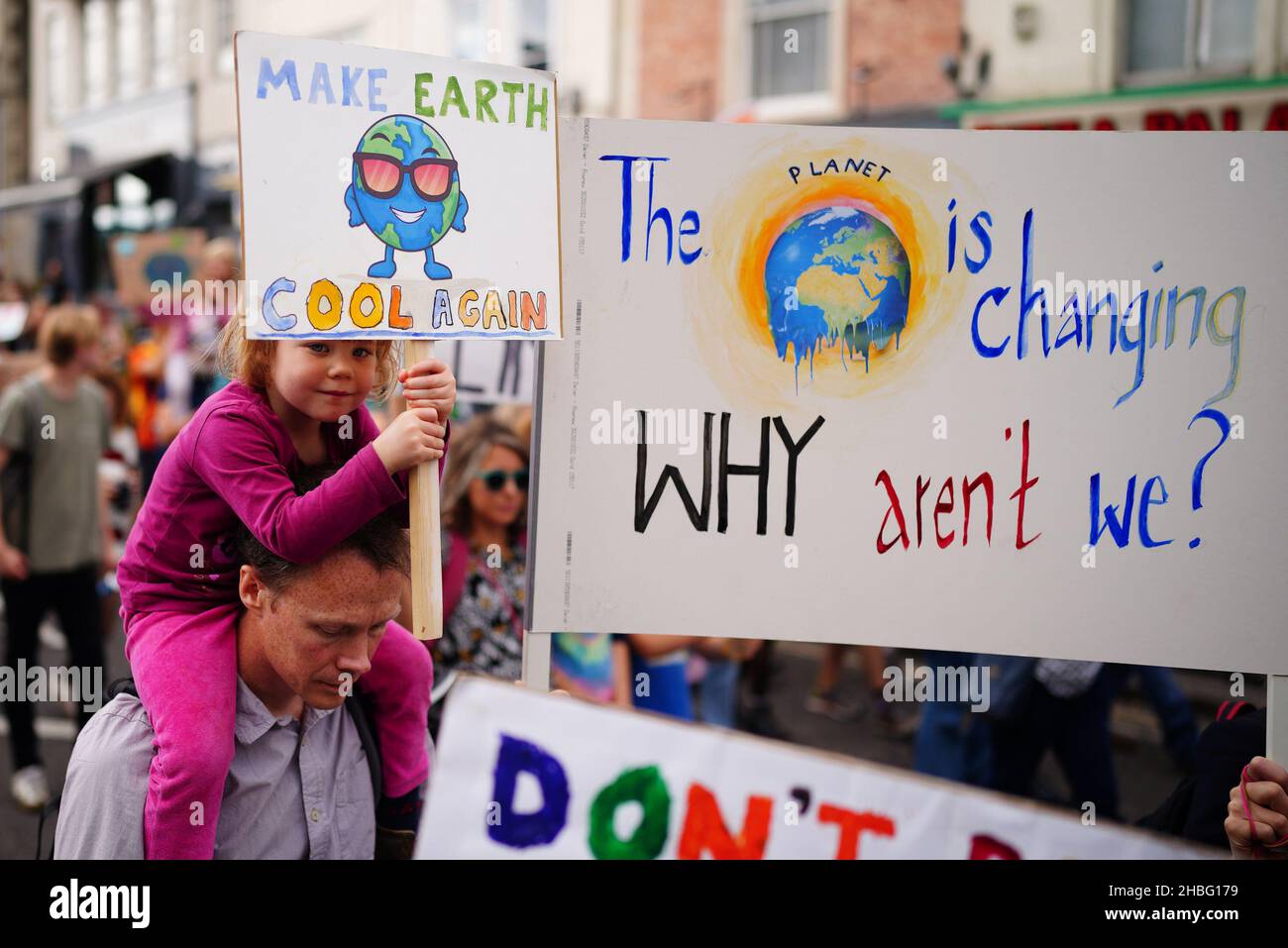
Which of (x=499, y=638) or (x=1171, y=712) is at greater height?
(x=499, y=638)

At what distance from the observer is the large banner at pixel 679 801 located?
149 centimetres

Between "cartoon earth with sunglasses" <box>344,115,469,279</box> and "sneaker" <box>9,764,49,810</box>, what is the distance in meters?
3.60

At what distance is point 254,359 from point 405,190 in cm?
35

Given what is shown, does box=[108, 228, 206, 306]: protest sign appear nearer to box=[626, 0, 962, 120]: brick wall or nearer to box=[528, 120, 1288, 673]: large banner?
box=[626, 0, 962, 120]: brick wall

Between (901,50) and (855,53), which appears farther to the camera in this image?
(855,53)

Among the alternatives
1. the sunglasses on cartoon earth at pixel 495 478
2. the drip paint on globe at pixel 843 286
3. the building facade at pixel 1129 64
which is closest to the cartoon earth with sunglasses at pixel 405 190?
the drip paint on globe at pixel 843 286

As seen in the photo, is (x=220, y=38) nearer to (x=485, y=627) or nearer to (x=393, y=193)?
(x=485, y=627)

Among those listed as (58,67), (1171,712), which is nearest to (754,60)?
(1171,712)

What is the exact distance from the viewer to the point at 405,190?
1832 millimetres

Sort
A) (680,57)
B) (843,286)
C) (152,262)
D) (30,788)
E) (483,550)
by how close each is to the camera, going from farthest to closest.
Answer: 1. (680,57)
2. (152,262)
3. (30,788)
4. (483,550)
5. (843,286)

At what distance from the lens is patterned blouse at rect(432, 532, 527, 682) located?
3.79 metres

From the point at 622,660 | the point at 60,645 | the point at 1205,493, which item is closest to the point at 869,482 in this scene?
the point at 1205,493

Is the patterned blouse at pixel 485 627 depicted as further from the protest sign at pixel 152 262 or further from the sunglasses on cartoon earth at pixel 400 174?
the protest sign at pixel 152 262
